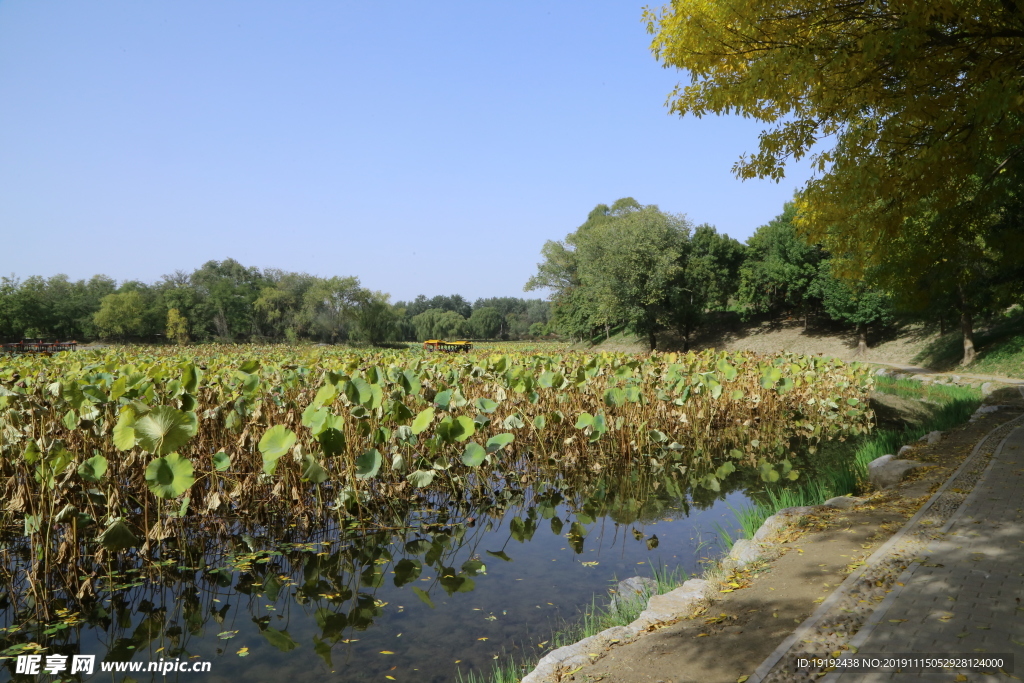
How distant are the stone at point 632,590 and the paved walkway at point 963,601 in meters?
1.77

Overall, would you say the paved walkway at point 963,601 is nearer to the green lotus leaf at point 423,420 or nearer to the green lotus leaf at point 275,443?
the green lotus leaf at point 423,420

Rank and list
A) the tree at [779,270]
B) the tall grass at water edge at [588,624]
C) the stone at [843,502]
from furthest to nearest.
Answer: the tree at [779,270], the stone at [843,502], the tall grass at water edge at [588,624]

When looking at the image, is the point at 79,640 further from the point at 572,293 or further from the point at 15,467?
the point at 572,293

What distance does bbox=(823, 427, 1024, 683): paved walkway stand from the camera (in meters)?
2.98

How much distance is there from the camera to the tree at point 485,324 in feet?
341

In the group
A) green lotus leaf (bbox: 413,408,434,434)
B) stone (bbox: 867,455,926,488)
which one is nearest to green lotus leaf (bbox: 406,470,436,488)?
green lotus leaf (bbox: 413,408,434,434)

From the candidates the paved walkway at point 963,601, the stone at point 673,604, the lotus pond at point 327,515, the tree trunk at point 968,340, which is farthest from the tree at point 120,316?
the paved walkway at point 963,601

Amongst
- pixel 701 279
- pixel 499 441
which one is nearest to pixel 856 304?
pixel 701 279

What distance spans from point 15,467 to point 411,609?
408 cm

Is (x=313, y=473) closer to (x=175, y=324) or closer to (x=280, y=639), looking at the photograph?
(x=280, y=639)

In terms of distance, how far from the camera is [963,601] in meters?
3.47

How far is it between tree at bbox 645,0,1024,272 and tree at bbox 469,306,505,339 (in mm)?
95726

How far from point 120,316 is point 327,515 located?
6236 cm

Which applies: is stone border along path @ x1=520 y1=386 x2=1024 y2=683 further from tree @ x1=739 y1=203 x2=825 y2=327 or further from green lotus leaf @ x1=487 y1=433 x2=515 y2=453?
tree @ x1=739 y1=203 x2=825 y2=327
